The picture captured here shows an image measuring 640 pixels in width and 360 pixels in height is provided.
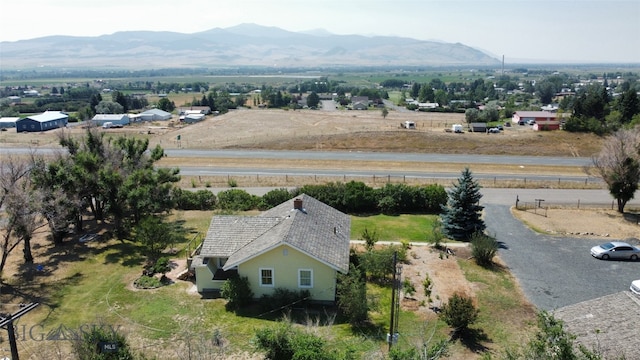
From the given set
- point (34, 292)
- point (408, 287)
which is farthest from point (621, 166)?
point (34, 292)

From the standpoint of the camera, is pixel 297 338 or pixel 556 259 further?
pixel 556 259

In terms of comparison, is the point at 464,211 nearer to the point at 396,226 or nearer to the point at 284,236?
the point at 396,226

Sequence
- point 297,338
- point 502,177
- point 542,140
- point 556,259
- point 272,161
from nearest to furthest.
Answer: point 297,338 < point 556,259 < point 502,177 < point 272,161 < point 542,140

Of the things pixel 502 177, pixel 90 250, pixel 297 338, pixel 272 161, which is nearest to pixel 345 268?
pixel 297 338

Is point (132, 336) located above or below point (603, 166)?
below

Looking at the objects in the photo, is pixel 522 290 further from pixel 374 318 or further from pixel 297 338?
pixel 297 338

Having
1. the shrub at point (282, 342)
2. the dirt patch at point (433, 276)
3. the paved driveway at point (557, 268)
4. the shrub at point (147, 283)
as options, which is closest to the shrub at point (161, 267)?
the shrub at point (147, 283)
